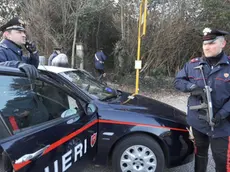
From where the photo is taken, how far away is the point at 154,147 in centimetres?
256

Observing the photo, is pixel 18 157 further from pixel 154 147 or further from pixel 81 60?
pixel 81 60

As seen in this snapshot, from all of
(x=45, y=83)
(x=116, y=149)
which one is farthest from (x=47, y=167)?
Answer: (x=116, y=149)

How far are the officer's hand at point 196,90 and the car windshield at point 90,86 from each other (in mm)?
1159

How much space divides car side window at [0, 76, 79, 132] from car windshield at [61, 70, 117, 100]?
765 mm

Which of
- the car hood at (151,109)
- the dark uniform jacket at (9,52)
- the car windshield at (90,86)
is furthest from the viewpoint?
the car windshield at (90,86)

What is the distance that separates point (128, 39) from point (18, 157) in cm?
788

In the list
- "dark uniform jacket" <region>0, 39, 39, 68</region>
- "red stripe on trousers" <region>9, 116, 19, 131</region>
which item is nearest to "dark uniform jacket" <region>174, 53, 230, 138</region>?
"red stripe on trousers" <region>9, 116, 19, 131</region>

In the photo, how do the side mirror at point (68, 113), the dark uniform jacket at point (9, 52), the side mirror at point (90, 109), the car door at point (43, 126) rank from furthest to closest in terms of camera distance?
the dark uniform jacket at point (9, 52) < the side mirror at point (90, 109) < the side mirror at point (68, 113) < the car door at point (43, 126)

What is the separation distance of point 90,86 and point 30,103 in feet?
4.76

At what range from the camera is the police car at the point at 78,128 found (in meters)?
1.62

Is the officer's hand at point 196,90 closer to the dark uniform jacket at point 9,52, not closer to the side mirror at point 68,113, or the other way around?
the side mirror at point 68,113

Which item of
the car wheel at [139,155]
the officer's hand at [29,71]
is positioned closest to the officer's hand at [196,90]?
the car wheel at [139,155]

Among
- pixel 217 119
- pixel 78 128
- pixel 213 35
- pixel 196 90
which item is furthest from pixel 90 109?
pixel 213 35

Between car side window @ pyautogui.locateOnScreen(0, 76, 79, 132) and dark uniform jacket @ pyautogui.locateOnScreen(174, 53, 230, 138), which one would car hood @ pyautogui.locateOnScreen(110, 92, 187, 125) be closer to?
dark uniform jacket @ pyautogui.locateOnScreen(174, 53, 230, 138)
